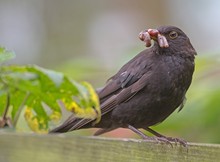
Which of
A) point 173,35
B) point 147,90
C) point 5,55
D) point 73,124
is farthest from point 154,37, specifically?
point 5,55

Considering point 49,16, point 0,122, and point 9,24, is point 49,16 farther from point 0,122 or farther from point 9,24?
point 0,122

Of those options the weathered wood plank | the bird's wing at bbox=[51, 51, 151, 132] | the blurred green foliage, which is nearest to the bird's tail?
the bird's wing at bbox=[51, 51, 151, 132]

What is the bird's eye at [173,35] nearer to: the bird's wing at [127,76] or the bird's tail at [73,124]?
the bird's wing at [127,76]

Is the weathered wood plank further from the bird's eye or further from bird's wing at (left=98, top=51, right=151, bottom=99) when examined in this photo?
the bird's eye

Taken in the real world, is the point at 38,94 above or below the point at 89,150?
above

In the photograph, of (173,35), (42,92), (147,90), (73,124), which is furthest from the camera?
(173,35)

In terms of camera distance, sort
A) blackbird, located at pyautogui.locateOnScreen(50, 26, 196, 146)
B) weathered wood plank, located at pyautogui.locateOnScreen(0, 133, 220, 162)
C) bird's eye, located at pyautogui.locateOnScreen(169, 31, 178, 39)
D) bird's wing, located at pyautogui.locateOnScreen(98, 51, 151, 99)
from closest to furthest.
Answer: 1. weathered wood plank, located at pyautogui.locateOnScreen(0, 133, 220, 162)
2. blackbird, located at pyautogui.locateOnScreen(50, 26, 196, 146)
3. bird's wing, located at pyautogui.locateOnScreen(98, 51, 151, 99)
4. bird's eye, located at pyautogui.locateOnScreen(169, 31, 178, 39)

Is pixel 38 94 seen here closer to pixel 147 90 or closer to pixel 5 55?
pixel 5 55
